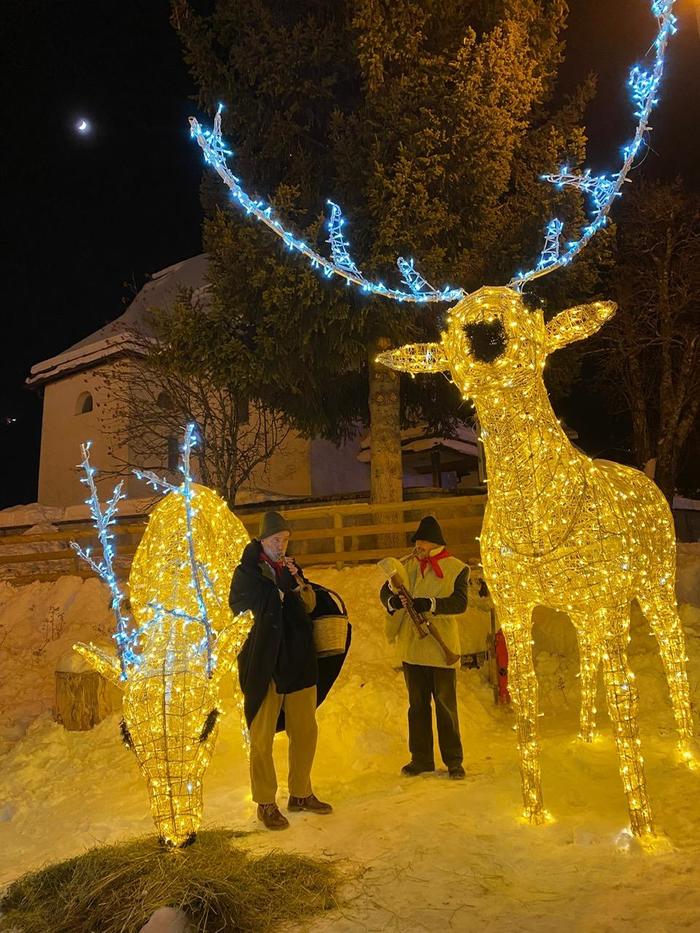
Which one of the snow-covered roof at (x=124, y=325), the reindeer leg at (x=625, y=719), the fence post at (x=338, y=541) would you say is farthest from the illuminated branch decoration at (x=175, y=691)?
the snow-covered roof at (x=124, y=325)

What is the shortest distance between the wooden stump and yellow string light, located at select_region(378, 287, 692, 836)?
4545 mm

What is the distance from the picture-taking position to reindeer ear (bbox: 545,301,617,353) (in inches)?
183

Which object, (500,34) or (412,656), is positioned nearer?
(412,656)

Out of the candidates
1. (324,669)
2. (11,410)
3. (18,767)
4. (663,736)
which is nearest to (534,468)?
(324,669)

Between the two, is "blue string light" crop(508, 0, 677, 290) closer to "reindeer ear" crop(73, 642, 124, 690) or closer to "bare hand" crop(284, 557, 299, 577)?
"bare hand" crop(284, 557, 299, 577)

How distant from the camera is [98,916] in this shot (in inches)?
127

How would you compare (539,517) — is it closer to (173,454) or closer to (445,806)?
(445,806)

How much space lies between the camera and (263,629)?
462 cm

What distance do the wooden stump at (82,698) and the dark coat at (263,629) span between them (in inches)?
119

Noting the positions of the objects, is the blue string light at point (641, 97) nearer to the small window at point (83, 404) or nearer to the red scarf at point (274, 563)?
the red scarf at point (274, 563)

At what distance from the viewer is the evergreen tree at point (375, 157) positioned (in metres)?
10.4

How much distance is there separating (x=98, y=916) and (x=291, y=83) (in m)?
11.6

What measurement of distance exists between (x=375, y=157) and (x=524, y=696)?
28.6 feet

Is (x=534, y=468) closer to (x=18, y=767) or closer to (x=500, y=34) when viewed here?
(x=18, y=767)
